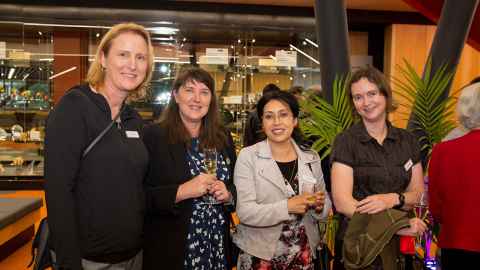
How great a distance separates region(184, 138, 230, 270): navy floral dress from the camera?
7.64 ft

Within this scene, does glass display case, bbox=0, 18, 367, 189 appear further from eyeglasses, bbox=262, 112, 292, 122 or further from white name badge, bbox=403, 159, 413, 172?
white name badge, bbox=403, 159, 413, 172

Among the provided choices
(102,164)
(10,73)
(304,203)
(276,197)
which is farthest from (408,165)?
(10,73)

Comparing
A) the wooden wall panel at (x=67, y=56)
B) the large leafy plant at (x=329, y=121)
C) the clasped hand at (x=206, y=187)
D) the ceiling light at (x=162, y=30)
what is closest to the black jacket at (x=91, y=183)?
the clasped hand at (x=206, y=187)

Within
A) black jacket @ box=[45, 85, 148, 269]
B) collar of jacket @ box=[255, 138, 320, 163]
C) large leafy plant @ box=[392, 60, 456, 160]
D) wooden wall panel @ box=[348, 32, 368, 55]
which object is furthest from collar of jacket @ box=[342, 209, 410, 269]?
wooden wall panel @ box=[348, 32, 368, 55]

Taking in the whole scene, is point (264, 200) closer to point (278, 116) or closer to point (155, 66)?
point (278, 116)

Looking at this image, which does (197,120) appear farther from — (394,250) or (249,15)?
(249,15)

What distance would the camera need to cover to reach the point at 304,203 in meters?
2.20

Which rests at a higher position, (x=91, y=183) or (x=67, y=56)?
(x=67, y=56)

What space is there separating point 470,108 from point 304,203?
0.87 metres

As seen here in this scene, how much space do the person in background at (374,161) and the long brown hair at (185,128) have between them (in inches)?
24.4

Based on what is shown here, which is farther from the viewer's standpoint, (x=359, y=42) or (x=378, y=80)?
(x=359, y=42)

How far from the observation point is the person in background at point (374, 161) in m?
2.16

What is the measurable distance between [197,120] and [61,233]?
947 millimetres

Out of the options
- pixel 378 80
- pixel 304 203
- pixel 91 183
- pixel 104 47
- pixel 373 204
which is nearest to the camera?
pixel 91 183
